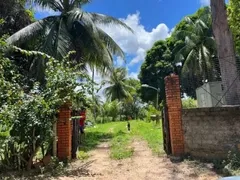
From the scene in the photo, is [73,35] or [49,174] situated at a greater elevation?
[73,35]

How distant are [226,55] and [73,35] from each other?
9.48 m

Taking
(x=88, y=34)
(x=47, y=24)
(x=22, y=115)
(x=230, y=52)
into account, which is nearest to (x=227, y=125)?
(x=230, y=52)

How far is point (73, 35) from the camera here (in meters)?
15.6

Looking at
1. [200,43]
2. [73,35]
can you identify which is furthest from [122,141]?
[200,43]

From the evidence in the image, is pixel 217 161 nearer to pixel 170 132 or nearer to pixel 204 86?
pixel 170 132

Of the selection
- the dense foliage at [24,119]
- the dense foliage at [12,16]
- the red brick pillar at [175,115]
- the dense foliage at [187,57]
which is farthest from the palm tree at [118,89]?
the dense foliage at [24,119]

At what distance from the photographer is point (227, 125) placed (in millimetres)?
6840

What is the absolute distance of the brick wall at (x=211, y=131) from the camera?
22.1 ft

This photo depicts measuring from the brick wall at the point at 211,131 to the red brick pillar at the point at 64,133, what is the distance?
341 centimetres

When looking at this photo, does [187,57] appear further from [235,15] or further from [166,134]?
[166,134]

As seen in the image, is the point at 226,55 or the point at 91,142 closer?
the point at 226,55

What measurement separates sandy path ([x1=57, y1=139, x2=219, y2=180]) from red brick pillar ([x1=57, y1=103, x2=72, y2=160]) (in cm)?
46

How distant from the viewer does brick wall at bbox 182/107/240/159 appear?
6.74 metres

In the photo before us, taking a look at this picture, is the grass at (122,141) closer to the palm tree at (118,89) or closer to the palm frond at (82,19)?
the palm frond at (82,19)
